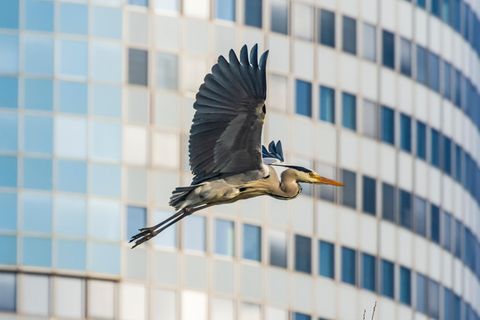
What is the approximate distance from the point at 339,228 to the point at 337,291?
2.45 metres

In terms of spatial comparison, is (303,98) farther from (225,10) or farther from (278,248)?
(278,248)

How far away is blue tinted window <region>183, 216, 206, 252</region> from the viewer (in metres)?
112

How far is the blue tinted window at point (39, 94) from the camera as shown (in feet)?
360

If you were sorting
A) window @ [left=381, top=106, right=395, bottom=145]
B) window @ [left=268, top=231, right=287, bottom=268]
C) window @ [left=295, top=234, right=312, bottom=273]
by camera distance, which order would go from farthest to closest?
window @ [left=381, top=106, right=395, bottom=145]
window @ [left=295, top=234, right=312, bottom=273]
window @ [left=268, top=231, right=287, bottom=268]

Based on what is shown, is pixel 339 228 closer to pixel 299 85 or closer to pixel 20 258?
pixel 299 85

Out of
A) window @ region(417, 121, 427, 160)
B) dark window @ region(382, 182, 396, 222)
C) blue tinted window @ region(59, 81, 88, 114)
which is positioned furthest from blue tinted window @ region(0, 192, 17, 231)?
window @ region(417, 121, 427, 160)

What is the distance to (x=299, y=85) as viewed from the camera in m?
116

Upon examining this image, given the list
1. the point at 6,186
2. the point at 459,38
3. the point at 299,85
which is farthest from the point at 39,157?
the point at 459,38

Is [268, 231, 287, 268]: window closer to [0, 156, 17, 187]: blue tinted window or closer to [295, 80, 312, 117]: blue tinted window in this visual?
[295, 80, 312, 117]: blue tinted window

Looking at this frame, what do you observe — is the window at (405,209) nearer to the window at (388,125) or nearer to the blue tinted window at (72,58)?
the window at (388,125)

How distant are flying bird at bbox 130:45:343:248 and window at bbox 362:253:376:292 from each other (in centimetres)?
5521

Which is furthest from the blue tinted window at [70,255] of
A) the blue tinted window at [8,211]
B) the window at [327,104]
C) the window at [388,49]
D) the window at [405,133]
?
the window at [405,133]

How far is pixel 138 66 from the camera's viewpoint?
112 metres

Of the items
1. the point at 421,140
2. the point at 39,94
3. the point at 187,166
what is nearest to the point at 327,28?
the point at 421,140
